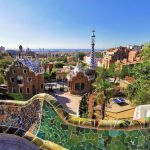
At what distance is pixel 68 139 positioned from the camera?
463 centimetres

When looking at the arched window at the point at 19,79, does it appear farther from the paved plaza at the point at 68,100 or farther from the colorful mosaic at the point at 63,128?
the colorful mosaic at the point at 63,128

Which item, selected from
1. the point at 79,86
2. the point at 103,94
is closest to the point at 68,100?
the point at 79,86

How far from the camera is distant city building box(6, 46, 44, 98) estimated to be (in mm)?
31212

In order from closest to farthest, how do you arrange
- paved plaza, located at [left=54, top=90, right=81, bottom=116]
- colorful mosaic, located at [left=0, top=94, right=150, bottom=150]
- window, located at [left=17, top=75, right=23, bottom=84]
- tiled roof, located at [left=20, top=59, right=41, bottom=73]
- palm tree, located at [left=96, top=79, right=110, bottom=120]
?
1. colorful mosaic, located at [left=0, top=94, right=150, bottom=150]
2. palm tree, located at [left=96, top=79, right=110, bottom=120]
3. paved plaza, located at [left=54, top=90, right=81, bottom=116]
4. tiled roof, located at [left=20, top=59, right=41, bottom=73]
5. window, located at [left=17, top=75, right=23, bottom=84]

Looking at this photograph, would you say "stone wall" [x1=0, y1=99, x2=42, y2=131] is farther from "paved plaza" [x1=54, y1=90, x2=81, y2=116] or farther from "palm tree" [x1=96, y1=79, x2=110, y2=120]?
"paved plaza" [x1=54, y1=90, x2=81, y2=116]

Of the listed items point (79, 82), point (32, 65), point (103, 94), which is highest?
point (32, 65)

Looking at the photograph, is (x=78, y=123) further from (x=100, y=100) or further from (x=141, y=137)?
(x=100, y=100)

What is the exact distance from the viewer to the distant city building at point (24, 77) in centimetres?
3121

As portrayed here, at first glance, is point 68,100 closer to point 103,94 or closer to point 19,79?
point 19,79

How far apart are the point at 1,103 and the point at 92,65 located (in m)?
36.2

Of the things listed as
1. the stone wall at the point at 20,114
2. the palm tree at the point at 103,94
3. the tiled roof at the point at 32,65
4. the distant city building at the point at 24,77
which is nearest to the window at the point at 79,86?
the distant city building at the point at 24,77

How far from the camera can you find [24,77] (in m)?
31.9

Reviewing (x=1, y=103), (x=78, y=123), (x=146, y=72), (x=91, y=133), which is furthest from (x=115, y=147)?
(x=146, y=72)

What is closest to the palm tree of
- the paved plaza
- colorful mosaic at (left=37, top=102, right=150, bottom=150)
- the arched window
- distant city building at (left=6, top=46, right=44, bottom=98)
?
the paved plaza
